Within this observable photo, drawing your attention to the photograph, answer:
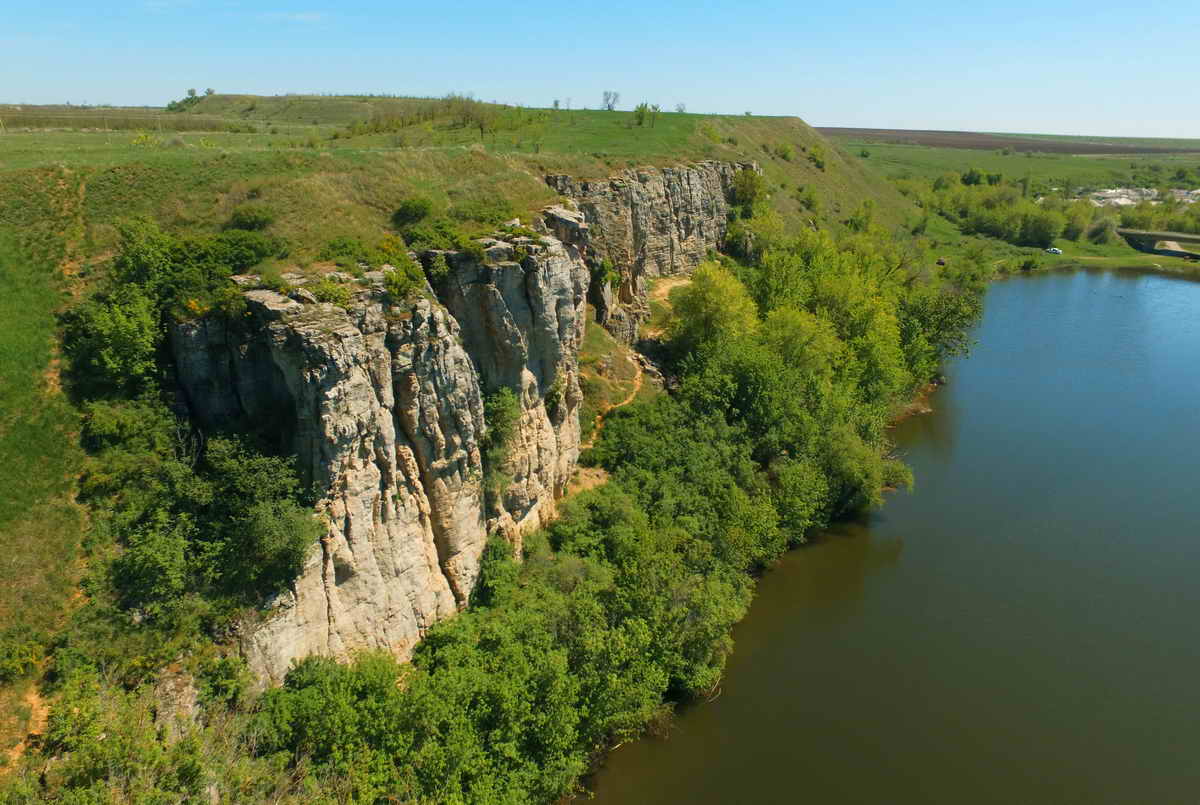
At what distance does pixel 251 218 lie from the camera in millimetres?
26250

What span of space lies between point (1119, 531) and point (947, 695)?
18054 mm

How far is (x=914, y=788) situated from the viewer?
78.7 feet

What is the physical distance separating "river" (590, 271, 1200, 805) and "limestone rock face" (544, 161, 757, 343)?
A: 65.4ft

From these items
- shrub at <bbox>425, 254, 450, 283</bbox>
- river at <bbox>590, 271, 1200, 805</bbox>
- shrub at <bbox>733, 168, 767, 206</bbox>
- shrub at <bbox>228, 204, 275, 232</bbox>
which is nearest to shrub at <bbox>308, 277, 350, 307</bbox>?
shrub at <bbox>425, 254, 450, 283</bbox>

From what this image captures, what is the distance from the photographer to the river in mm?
24406

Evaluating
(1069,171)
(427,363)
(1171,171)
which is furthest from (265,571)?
(1171,171)

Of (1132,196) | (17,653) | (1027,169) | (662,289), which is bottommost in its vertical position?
(17,653)

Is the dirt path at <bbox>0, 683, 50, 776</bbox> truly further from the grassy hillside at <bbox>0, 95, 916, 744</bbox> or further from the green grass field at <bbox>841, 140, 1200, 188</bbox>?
the green grass field at <bbox>841, 140, 1200, 188</bbox>

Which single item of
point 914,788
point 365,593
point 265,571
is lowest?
point 914,788

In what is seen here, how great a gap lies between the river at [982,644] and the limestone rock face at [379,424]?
32.1 ft

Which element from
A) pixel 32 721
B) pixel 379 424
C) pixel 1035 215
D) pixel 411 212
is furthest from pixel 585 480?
pixel 1035 215

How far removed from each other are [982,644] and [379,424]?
2656 cm

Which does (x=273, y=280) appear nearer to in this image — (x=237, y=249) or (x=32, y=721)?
(x=237, y=249)

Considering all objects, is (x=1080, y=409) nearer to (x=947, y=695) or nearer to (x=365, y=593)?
(x=947, y=695)
